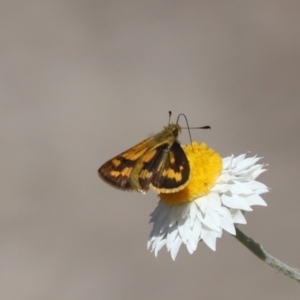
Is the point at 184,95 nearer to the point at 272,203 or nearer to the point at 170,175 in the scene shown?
the point at 272,203

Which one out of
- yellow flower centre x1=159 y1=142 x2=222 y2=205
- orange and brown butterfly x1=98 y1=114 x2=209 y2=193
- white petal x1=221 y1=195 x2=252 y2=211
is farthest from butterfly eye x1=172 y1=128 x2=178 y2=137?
white petal x1=221 y1=195 x2=252 y2=211


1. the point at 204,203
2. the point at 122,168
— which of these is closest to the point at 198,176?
the point at 204,203

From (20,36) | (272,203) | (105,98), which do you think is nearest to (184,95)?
(105,98)

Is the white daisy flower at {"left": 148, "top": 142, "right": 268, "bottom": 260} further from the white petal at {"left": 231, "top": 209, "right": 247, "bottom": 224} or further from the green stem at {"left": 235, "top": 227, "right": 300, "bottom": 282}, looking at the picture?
the green stem at {"left": 235, "top": 227, "right": 300, "bottom": 282}

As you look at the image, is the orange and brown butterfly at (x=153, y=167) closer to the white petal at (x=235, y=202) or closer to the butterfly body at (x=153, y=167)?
the butterfly body at (x=153, y=167)

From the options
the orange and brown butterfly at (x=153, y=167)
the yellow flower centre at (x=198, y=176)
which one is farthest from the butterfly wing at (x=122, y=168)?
the yellow flower centre at (x=198, y=176)
